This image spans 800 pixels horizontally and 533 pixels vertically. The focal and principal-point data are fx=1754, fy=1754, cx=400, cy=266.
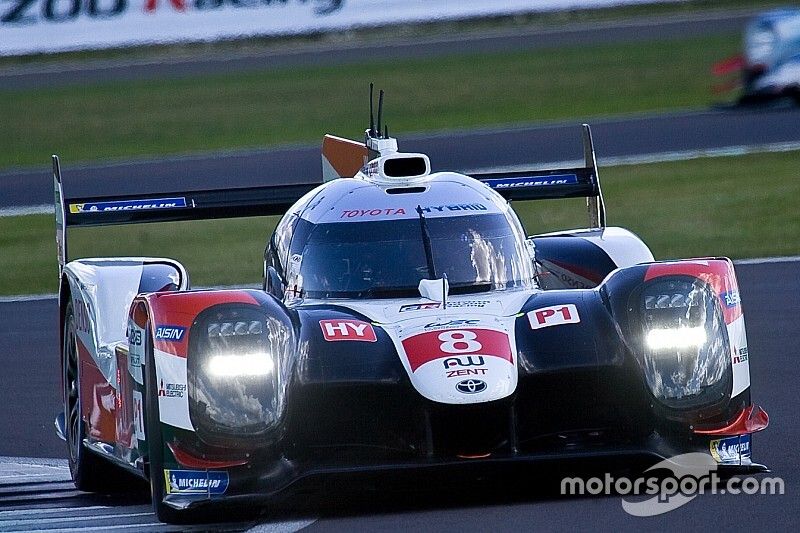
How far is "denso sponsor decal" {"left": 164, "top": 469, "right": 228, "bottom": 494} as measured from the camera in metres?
5.73

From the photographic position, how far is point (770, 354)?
968 cm

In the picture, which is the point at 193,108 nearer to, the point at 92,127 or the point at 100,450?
the point at 92,127

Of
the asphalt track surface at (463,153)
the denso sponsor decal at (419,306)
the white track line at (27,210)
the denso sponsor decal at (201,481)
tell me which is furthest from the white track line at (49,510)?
the asphalt track surface at (463,153)

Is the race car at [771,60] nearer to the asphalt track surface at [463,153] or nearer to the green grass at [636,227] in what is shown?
the asphalt track surface at [463,153]

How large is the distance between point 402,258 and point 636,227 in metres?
8.99

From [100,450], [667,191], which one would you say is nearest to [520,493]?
[100,450]

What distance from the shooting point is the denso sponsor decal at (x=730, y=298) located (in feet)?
20.3

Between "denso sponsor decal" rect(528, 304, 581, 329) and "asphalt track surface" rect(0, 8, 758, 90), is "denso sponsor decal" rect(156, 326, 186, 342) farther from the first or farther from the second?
"asphalt track surface" rect(0, 8, 758, 90)

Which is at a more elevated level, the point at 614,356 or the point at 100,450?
the point at 614,356

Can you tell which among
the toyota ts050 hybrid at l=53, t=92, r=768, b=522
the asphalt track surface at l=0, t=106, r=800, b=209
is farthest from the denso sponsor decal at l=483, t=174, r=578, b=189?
the asphalt track surface at l=0, t=106, r=800, b=209

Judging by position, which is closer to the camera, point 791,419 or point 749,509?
point 749,509

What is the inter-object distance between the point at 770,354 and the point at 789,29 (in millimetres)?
14100

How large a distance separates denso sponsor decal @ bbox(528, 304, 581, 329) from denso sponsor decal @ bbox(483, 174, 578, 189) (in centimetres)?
235

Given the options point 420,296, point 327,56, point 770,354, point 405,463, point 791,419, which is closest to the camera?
point 405,463
